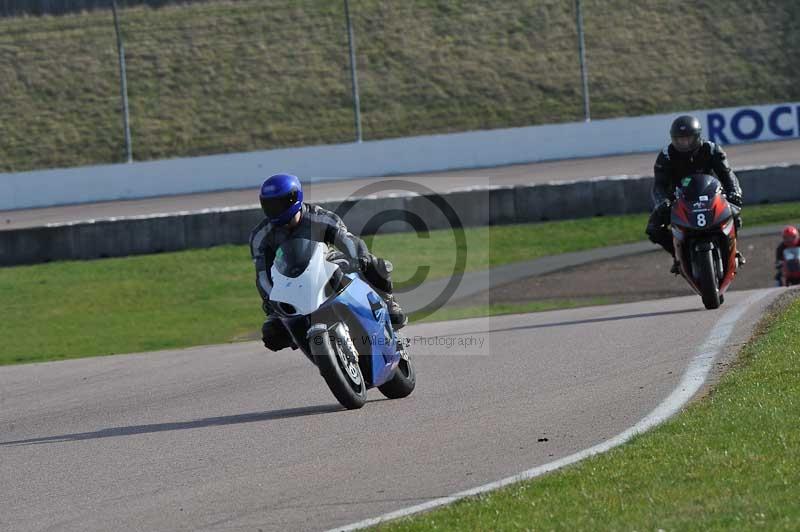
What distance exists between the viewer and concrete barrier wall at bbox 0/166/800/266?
23047 mm

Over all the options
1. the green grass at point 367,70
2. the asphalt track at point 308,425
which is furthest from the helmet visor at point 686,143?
the green grass at point 367,70

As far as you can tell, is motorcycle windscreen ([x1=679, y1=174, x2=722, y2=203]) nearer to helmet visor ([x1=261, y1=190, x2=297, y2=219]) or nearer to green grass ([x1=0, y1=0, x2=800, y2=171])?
helmet visor ([x1=261, y1=190, x2=297, y2=219])

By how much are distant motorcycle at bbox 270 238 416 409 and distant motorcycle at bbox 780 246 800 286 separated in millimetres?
9193

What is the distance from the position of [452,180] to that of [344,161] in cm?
398

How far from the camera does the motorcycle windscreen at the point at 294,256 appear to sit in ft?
26.5

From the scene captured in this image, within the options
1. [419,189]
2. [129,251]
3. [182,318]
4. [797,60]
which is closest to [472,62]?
[797,60]

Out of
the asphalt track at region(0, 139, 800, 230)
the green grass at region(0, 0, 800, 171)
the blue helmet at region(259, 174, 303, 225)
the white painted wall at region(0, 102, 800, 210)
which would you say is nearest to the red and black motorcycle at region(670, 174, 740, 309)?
the blue helmet at region(259, 174, 303, 225)

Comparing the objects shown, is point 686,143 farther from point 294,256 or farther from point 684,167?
point 294,256

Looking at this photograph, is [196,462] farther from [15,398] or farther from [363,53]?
[363,53]

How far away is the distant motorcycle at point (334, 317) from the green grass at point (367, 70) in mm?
30151

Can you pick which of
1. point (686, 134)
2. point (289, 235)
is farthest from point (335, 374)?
point (686, 134)

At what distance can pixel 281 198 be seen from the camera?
323 inches

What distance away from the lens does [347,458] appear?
6871 mm
